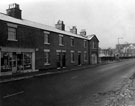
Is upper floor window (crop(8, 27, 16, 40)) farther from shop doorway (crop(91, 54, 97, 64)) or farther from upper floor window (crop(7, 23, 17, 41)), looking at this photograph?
shop doorway (crop(91, 54, 97, 64))

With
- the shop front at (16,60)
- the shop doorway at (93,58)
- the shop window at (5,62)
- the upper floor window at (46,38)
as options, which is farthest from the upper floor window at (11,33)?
the shop doorway at (93,58)

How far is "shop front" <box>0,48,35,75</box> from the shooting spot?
17.7m

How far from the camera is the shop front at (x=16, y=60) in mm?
17723

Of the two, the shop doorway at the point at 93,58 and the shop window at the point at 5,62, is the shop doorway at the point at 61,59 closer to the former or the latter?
the shop window at the point at 5,62

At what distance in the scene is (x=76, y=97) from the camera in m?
8.23

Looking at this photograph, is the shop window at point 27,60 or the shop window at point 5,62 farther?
the shop window at point 27,60

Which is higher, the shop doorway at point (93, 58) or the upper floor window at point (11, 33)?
the upper floor window at point (11, 33)

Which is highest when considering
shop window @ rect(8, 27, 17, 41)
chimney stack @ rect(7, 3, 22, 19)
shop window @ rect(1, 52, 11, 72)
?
chimney stack @ rect(7, 3, 22, 19)

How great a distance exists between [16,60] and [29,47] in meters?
2.71

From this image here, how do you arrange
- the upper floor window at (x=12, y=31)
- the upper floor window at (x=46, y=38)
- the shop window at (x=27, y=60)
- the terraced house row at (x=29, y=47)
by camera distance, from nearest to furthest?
the terraced house row at (x=29, y=47), the upper floor window at (x=12, y=31), the shop window at (x=27, y=60), the upper floor window at (x=46, y=38)

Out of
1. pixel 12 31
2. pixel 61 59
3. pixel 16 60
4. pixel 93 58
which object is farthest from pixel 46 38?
pixel 93 58

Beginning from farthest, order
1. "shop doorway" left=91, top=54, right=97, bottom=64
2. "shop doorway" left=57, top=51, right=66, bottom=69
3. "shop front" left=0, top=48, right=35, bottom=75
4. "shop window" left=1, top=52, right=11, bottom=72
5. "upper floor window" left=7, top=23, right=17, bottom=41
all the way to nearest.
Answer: "shop doorway" left=91, top=54, right=97, bottom=64
"shop doorway" left=57, top=51, right=66, bottom=69
"upper floor window" left=7, top=23, right=17, bottom=41
"shop front" left=0, top=48, right=35, bottom=75
"shop window" left=1, top=52, right=11, bottom=72

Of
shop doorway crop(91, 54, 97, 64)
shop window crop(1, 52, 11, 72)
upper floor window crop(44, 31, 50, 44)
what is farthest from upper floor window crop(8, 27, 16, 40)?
shop doorway crop(91, 54, 97, 64)

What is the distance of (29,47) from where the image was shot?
69.9 ft
